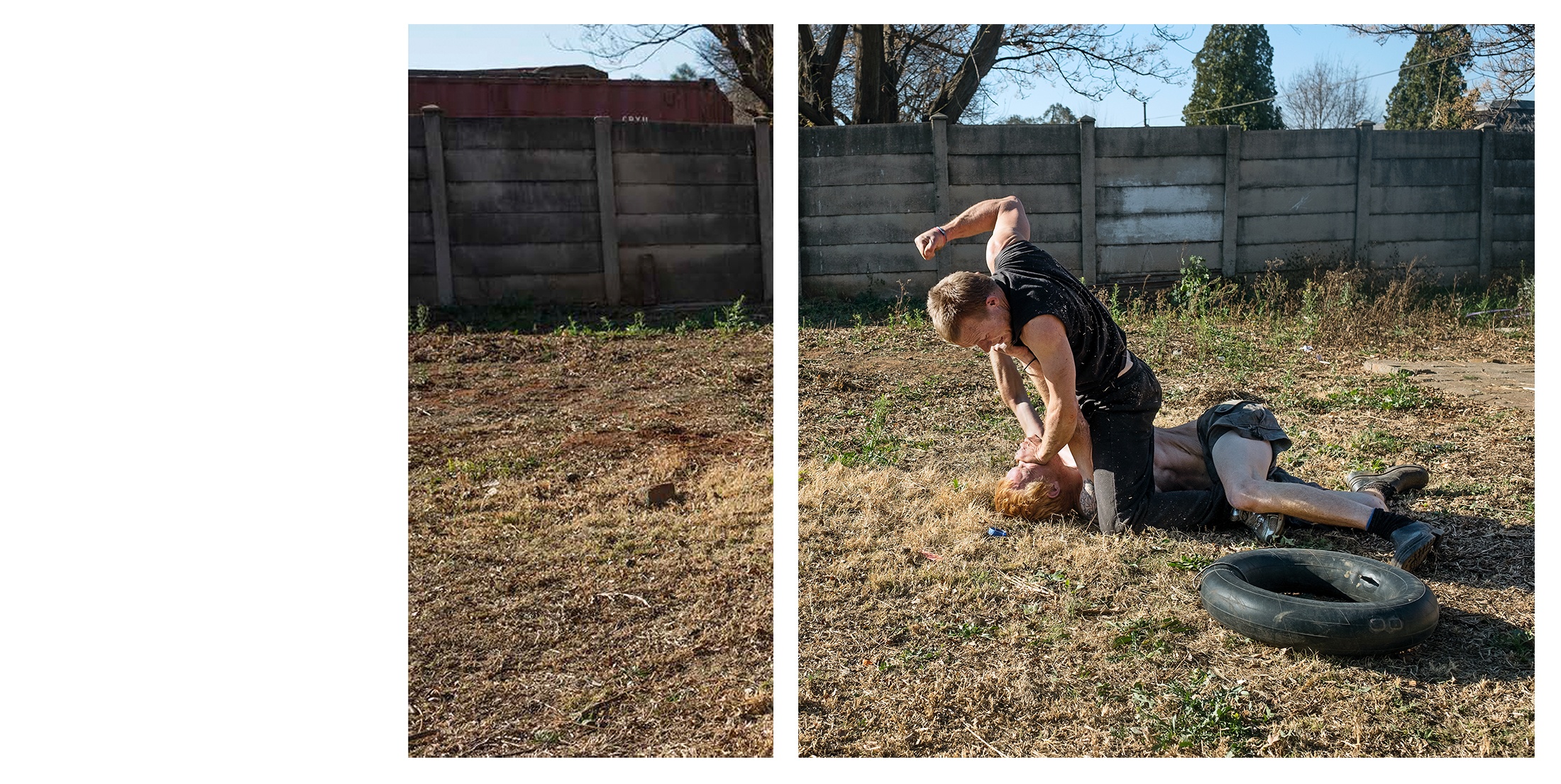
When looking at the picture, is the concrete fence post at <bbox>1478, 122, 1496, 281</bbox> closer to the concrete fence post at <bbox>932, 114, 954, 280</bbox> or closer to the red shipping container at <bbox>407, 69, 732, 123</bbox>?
the concrete fence post at <bbox>932, 114, 954, 280</bbox>

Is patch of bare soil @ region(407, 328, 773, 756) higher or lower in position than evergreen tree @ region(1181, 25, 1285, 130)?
lower

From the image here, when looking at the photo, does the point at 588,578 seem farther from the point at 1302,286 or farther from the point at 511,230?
the point at 1302,286

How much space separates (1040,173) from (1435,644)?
571 centimetres

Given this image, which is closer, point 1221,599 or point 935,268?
point 1221,599

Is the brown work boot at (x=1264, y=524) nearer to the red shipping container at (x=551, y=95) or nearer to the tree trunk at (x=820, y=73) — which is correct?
the tree trunk at (x=820, y=73)

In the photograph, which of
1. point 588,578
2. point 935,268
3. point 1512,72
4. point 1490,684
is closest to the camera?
point 1490,684

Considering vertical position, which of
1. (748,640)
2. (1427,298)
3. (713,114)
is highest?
(713,114)

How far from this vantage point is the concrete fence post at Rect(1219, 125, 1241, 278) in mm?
7641

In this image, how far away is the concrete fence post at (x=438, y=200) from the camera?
682 centimetres

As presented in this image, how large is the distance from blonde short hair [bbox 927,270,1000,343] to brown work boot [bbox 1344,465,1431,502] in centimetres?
150

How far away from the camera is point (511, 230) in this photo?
7.09 metres

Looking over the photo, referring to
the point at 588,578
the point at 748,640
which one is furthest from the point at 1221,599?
the point at 588,578

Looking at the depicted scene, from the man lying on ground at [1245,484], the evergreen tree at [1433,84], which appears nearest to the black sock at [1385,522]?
the man lying on ground at [1245,484]

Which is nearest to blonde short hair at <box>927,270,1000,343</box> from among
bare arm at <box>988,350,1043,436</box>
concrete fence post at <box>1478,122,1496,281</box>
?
bare arm at <box>988,350,1043,436</box>
